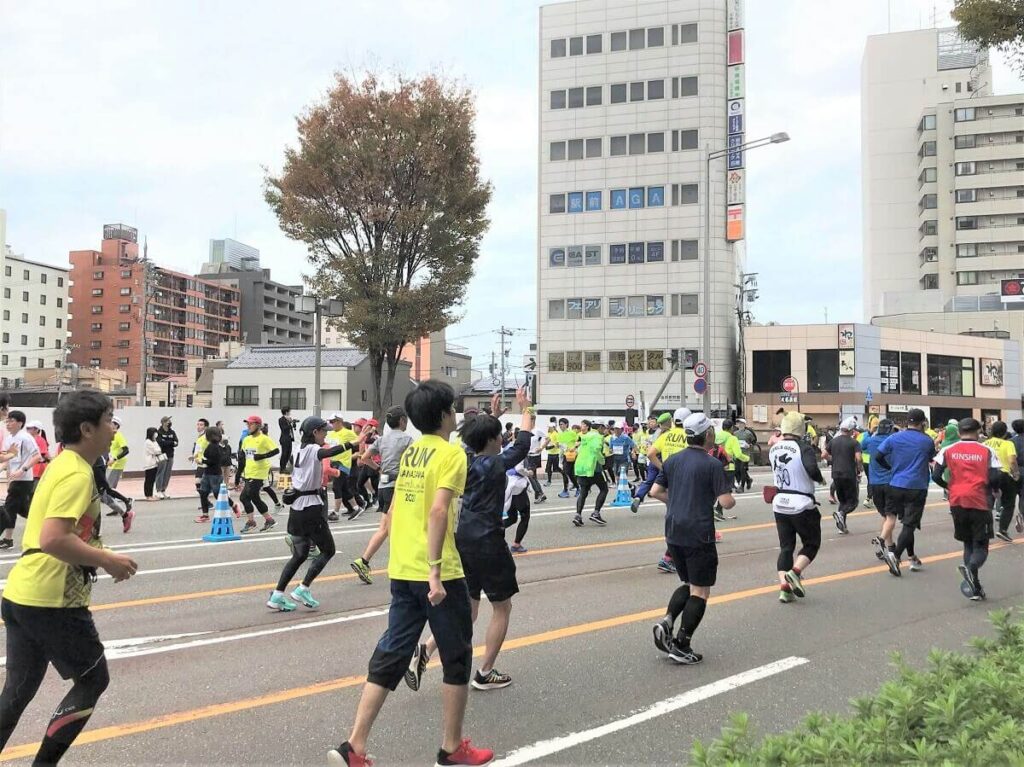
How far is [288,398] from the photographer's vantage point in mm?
48938

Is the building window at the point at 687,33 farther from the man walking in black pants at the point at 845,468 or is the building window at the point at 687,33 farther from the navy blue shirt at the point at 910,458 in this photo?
the navy blue shirt at the point at 910,458

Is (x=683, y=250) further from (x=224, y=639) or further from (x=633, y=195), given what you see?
(x=224, y=639)

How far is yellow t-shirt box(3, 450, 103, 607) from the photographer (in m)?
3.14

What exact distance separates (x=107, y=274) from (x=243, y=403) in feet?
205

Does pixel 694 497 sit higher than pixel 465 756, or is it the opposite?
pixel 694 497

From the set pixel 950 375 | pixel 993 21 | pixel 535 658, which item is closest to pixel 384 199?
pixel 993 21

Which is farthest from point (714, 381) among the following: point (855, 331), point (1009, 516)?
point (1009, 516)

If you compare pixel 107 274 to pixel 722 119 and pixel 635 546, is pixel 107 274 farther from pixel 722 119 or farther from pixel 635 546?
pixel 635 546

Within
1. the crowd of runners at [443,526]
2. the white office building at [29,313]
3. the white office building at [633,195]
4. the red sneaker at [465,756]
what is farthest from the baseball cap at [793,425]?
the white office building at [29,313]

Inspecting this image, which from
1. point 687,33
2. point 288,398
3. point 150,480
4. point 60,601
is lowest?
point 150,480

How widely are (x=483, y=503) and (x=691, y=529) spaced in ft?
5.46

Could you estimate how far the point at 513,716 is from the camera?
14.8ft

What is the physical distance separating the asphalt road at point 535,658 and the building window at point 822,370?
1537 inches

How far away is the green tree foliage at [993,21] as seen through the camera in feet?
32.2
